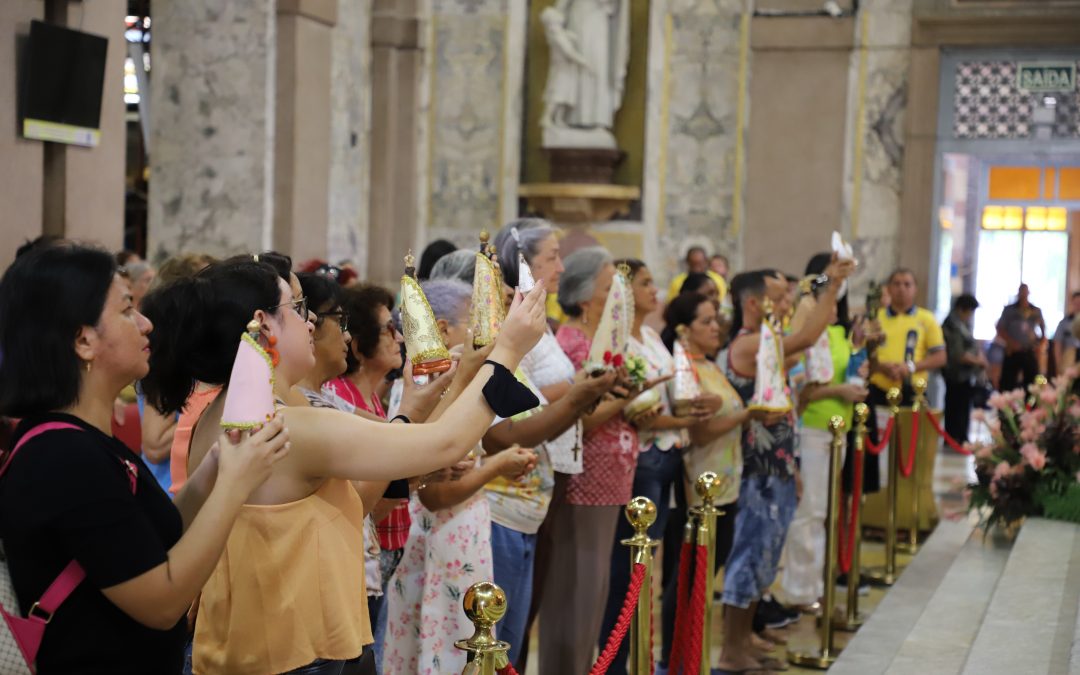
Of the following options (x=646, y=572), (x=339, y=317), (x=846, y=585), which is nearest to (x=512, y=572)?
(x=646, y=572)

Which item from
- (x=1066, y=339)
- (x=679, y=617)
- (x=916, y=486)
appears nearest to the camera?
(x=679, y=617)

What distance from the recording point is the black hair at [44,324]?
2445 mm

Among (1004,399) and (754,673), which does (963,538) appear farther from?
(754,673)

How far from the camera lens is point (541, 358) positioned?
4969 millimetres

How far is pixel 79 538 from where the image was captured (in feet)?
7.62

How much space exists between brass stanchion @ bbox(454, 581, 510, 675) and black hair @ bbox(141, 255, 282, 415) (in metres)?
0.70

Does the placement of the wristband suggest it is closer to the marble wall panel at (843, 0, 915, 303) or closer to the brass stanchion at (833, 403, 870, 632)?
the brass stanchion at (833, 403, 870, 632)

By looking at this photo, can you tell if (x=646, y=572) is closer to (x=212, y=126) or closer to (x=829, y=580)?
(x=829, y=580)

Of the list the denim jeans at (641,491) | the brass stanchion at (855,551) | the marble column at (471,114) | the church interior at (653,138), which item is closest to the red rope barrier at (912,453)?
the brass stanchion at (855,551)

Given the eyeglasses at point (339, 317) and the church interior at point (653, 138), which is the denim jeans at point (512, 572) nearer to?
the eyeglasses at point (339, 317)

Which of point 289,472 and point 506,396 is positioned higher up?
point 506,396

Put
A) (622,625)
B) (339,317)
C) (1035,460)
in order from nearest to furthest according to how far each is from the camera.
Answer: (622,625) < (339,317) < (1035,460)

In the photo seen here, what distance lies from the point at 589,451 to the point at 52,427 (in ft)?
10.0

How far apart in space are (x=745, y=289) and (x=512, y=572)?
8.15ft
